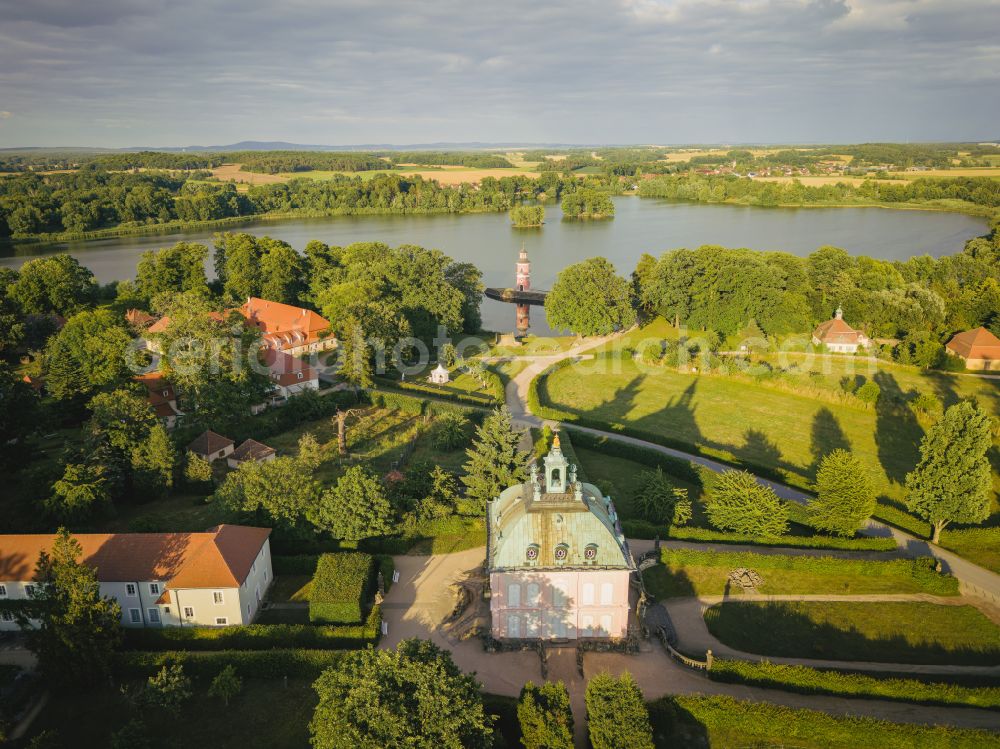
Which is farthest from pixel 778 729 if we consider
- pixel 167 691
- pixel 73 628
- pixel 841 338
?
pixel 841 338

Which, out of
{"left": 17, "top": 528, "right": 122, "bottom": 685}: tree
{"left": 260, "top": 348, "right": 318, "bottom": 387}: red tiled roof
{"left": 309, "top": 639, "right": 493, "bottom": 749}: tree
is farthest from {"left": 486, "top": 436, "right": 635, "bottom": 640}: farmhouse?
{"left": 260, "top": 348, "right": 318, "bottom": 387}: red tiled roof

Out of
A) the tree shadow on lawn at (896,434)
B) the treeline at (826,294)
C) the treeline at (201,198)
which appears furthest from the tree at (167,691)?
the treeline at (201,198)

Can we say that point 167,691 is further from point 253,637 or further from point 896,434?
point 896,434

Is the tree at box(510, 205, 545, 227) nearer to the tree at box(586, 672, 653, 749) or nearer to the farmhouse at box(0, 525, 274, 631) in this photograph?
the farmhouse at box(0, 525, 274, 631)

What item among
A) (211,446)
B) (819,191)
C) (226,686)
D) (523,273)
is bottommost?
(226,686)

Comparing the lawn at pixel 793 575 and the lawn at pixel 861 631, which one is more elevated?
the lawn at pixel 793 575

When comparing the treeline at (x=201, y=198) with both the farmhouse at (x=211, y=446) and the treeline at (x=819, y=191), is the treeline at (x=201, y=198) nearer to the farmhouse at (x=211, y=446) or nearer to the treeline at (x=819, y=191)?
the treeline at (x=819, y=191)

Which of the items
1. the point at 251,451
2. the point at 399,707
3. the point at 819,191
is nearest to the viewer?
the point at 399,707

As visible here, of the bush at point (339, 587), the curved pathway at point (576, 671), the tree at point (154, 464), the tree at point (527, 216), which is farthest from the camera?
the tree at point (527, 216)
